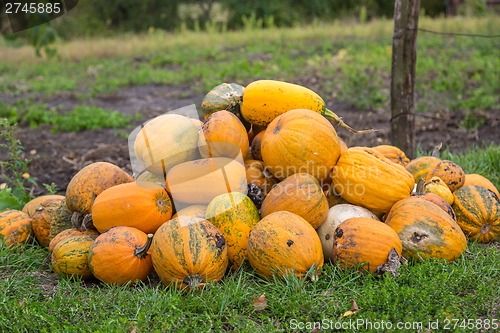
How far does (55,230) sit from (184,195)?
100cm

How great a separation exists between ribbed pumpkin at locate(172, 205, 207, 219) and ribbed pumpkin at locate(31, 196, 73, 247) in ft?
2.86

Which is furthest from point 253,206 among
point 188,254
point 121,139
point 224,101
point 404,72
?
point 121,139

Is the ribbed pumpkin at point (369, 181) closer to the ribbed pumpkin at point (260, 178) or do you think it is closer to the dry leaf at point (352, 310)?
the ribbed pumpkin at point (260, 178)

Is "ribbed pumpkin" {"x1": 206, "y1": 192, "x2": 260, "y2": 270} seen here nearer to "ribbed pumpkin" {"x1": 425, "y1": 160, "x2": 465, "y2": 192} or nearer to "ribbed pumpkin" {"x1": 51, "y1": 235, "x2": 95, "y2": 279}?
"ribbed pumpkin" {"x1": 51, "y1": 235, "x2": 95, "y2": 279}

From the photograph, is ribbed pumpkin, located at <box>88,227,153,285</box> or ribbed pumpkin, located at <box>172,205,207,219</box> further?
ribbed pumpkin, located at <box>172,205,207,219</box>

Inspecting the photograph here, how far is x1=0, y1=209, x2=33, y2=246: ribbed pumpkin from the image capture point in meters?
3.71

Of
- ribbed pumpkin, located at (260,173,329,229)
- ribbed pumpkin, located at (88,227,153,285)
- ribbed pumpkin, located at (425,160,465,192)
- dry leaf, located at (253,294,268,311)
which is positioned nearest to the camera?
dry leaf, located at (253,294,268,311)

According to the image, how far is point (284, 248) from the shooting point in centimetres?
295

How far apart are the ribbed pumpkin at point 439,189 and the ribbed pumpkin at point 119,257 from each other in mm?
1863

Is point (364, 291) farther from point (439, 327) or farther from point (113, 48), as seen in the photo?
point (113, 48)

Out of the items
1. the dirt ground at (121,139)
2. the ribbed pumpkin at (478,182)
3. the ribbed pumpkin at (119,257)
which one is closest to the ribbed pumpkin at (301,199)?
the ribbed pumpkin at (119,257)

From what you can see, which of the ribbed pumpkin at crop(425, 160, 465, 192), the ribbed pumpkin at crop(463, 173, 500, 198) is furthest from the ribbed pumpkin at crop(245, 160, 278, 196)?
the ribbed pumpkin at crop(463, 173, 500, 198)

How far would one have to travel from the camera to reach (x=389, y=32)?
46.9 feet

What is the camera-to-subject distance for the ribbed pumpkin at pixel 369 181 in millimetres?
3332
